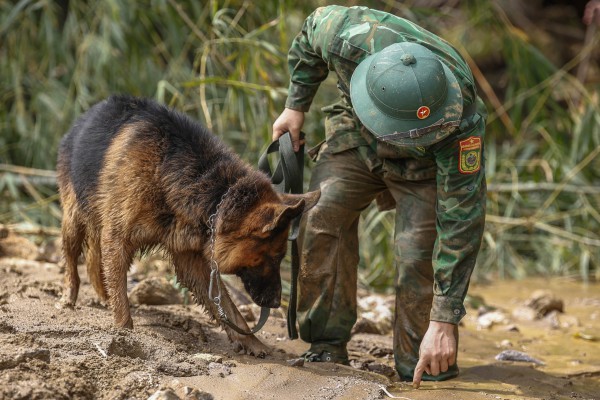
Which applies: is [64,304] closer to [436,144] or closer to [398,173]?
[398,173]

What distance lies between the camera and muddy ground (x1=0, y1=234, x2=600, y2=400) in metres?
3.31

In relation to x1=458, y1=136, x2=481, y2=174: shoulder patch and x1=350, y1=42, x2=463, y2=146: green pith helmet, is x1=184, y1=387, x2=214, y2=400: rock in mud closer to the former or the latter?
x1=350, y1=42, x2=463, y2=146: green pith helmet

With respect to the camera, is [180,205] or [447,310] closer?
[447,310]

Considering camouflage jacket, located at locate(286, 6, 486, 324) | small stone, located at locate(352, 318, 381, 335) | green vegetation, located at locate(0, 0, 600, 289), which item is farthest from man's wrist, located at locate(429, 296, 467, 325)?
green vegetation, located at locate(0, 0, 600, 289)

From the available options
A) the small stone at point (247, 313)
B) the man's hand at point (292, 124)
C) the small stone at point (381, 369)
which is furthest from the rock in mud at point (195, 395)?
the small stone at point (247, 313)

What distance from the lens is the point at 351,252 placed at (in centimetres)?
468

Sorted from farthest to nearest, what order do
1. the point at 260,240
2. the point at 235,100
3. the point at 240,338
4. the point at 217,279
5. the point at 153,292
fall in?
the point at 235,100 → the point at 153,292 → the point at 240,338 → the point at 217,279 → the point at 260,240

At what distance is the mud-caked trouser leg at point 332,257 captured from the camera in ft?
15.0

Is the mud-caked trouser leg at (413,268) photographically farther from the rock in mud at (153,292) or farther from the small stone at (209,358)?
the rock in mud at (153,292)

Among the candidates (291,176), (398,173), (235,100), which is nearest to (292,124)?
(291,176)

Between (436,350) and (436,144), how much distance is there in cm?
102

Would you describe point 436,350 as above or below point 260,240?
below

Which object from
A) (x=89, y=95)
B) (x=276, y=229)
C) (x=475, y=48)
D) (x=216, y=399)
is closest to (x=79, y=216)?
(x=276, y=229)

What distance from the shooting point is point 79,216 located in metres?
4.88
